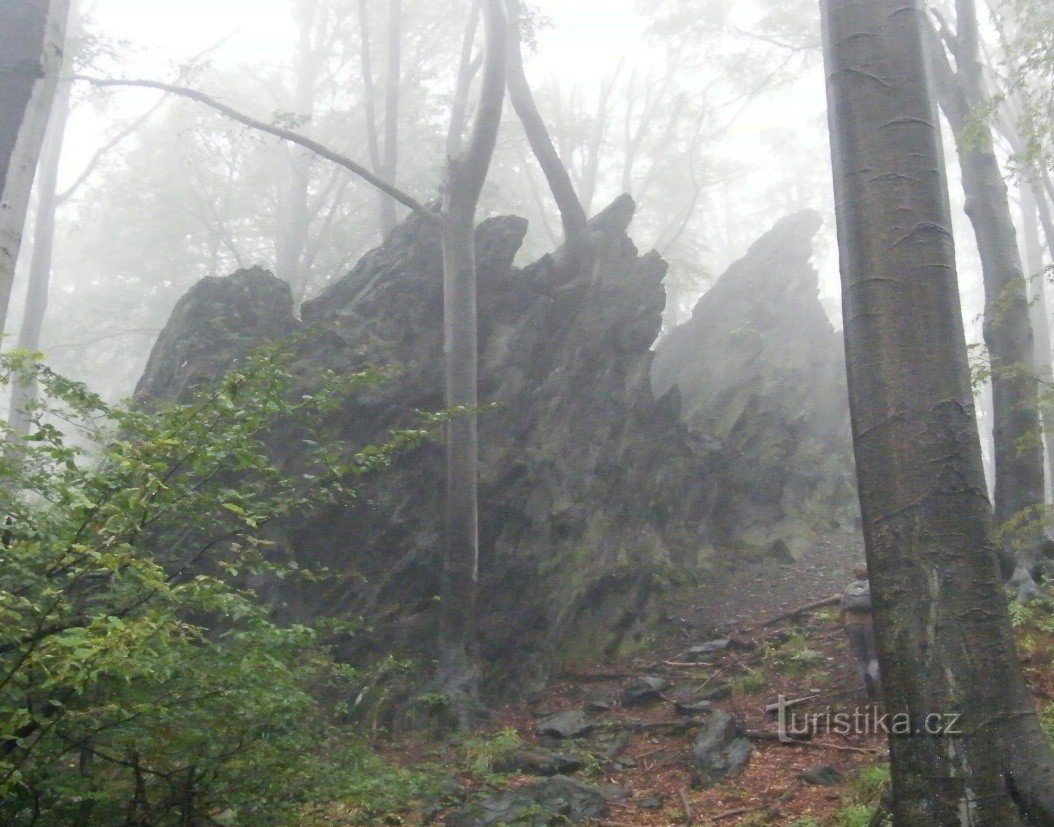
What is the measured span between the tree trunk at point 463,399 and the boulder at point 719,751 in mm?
3507

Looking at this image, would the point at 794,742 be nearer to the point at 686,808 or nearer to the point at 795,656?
the point at 686,808

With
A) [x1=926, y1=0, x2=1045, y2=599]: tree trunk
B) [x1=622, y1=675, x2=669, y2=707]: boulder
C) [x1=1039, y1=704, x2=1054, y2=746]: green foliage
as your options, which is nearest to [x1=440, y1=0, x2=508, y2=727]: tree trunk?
[x1=622, y1=675, x2=669, y2=707]: boulder

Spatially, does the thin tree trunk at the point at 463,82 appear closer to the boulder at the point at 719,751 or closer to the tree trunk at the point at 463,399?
the tree trunk at the point at 463,399

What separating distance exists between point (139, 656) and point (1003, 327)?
9.80 meters

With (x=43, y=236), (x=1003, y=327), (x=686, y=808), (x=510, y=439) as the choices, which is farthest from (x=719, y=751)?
(x=43, y=236)

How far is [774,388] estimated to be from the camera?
61.9ft

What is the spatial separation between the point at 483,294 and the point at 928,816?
1175 cm

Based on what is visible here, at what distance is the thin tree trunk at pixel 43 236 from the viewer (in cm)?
1873

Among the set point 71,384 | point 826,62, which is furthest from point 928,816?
point 71,384

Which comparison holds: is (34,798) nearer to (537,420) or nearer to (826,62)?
(826,62)

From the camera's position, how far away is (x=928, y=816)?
2846 millimetres

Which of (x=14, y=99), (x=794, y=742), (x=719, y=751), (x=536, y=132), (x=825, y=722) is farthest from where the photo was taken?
(x=536, y=132)

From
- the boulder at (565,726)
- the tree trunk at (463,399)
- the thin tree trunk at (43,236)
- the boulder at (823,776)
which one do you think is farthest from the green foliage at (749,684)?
the thin tree trunk at (43,236)

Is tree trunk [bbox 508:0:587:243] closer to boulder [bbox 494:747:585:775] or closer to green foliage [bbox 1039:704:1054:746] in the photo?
boulder [bbox 494:747:585:775]
